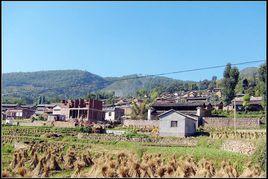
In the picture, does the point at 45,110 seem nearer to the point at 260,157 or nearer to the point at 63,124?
the point at 63,124

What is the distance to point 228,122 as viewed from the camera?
149ft

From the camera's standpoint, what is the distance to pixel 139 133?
42406 mm

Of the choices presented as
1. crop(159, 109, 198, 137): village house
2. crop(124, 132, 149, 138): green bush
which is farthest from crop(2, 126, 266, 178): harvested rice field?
crop(159, 109, 198, 137): village house

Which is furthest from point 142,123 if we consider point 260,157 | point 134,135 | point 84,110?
point 260,157

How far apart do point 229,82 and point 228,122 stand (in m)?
18.3

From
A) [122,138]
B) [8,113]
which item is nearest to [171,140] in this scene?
[122,138]

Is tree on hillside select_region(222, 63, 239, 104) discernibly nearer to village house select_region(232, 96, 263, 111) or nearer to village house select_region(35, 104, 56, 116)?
village house select_region(232, 96, 263, 111)

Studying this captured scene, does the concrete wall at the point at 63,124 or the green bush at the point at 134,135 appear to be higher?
the concrete wall at the point at 63,124

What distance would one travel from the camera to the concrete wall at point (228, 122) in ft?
146

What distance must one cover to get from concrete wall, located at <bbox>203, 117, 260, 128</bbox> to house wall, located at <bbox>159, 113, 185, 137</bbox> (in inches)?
269

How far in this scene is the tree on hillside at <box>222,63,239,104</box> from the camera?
62.6m

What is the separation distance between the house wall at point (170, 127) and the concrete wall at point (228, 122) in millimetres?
6828

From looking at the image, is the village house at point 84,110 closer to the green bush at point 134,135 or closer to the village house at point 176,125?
the green bush at point 134,135

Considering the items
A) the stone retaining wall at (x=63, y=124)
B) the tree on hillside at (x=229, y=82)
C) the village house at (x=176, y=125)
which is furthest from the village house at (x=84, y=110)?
the tree on hillside at (x=229, y=82)
